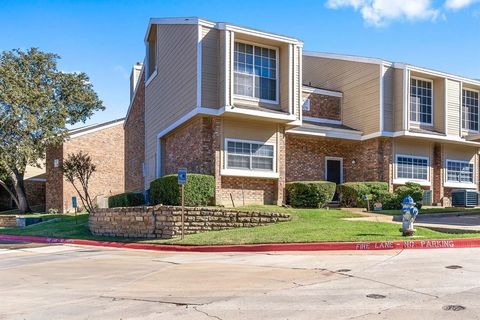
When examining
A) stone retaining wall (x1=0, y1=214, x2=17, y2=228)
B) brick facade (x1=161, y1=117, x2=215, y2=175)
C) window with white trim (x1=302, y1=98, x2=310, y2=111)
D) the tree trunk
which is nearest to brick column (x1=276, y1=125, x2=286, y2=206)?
brick facade (x1=161, y1=117, x2=215, y2=175)

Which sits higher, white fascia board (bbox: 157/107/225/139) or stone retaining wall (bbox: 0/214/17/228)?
white fascia board (bbox: 157/107/225/139)

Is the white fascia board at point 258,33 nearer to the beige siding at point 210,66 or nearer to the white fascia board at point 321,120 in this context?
the beige siding at point 210,66

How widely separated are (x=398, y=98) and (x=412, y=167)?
3.77m

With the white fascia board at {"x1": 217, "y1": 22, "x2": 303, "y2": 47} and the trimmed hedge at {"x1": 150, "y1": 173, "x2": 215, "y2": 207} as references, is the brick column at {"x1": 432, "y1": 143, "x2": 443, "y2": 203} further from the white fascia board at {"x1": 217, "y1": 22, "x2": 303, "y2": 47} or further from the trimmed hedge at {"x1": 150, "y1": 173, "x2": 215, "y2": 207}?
the trimmed hedge at {"x1": 150, "y1": 173, "x2": 215, "y2": 207}

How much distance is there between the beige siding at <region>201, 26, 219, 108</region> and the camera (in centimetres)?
1916

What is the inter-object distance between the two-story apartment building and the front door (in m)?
0.05

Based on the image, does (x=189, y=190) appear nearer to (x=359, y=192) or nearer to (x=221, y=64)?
(x=221, y=64)

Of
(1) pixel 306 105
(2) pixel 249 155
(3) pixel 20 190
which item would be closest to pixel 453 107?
(1) pixel 306 105

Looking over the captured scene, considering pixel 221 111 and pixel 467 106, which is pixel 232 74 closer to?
pixel 221 111

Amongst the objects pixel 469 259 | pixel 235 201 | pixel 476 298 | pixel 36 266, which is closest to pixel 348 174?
pixel 235 201

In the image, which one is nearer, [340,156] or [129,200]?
[129,200]

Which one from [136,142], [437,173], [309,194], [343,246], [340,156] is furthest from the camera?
[136,142]

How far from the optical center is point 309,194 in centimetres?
2069

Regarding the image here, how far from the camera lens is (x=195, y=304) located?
7.01m
